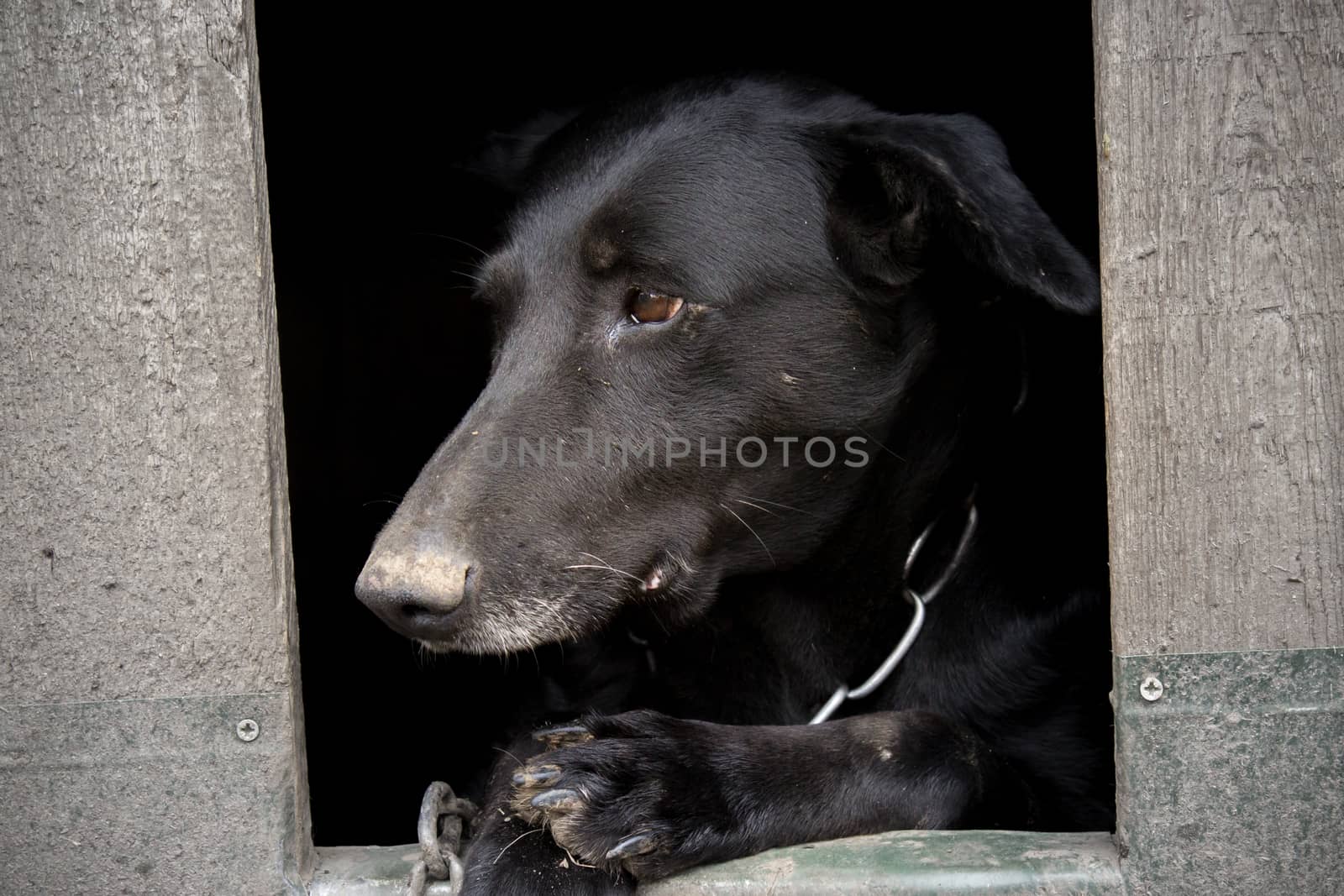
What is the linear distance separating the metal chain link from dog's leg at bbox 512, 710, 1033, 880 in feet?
0.39

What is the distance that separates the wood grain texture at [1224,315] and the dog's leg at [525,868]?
82cm

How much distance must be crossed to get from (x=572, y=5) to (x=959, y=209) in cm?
215

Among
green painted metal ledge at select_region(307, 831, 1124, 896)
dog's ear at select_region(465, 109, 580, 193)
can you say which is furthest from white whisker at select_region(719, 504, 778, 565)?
dog's ear at select_region(465, 109, 580, 193)

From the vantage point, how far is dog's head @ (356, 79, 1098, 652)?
1.76m

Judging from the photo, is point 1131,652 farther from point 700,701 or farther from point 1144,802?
point 700,701

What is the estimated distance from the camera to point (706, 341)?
75.4 inches

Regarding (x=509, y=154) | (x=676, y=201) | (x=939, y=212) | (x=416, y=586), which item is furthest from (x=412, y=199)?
(x=416, y=586)

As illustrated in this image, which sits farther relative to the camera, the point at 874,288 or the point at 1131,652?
the point at 874,288

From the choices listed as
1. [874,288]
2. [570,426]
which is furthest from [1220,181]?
[570,426]

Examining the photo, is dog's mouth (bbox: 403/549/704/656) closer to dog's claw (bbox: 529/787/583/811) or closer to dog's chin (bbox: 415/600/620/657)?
dog's chin (bbox: 415/600/620/657)

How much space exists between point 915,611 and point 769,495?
16.0 inches

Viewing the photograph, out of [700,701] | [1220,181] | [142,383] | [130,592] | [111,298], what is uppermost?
[1220,181]

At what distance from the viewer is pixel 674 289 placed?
1902 millimetres

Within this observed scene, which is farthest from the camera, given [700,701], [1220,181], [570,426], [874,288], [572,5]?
[572,5]
